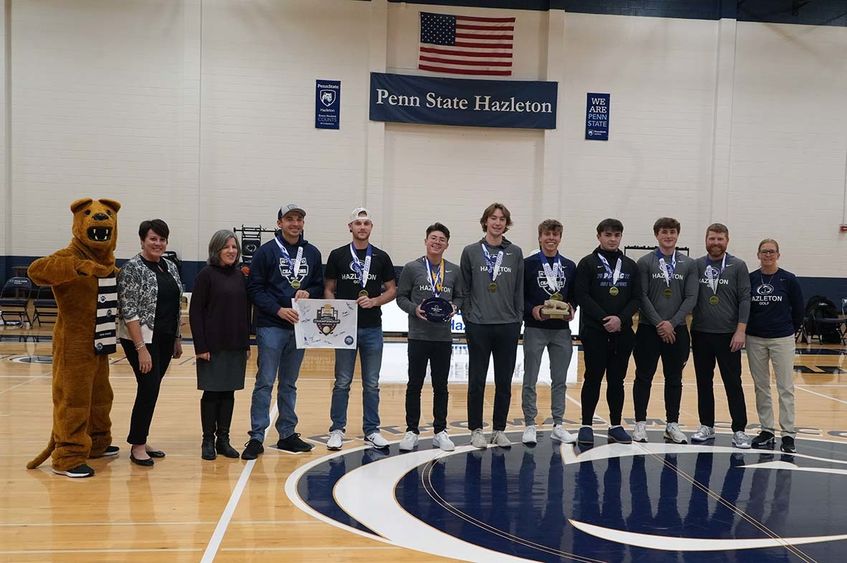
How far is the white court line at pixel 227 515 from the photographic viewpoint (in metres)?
3.45

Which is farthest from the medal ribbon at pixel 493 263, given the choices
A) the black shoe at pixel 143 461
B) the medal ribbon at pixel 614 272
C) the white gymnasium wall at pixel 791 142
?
the white gymnasium wall at pixel 791 142

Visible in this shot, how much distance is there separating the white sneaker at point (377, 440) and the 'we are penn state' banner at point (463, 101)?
10008mm

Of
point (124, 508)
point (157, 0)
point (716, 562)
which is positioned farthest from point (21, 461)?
point (157, 0)

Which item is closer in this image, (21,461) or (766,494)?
(766,494)

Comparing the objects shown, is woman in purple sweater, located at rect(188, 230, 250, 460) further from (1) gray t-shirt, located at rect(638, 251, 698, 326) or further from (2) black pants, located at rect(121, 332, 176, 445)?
(1) gray t-shirt, located at rect(638, 251, 698, 326)

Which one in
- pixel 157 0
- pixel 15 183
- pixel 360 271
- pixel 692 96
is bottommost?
pixel 360 271

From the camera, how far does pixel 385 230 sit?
14.8 m

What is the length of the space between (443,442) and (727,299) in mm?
2560

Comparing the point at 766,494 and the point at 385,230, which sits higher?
the point at 385,230

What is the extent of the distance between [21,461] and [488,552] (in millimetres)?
3496

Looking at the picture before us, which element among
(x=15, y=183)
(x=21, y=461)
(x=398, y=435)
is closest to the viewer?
(x=21, y=461)

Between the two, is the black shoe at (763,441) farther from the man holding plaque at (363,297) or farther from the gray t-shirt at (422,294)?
the man holding plaque at (363,297)

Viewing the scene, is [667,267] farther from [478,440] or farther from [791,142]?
[791,142]

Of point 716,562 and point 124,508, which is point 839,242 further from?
point 124,508
